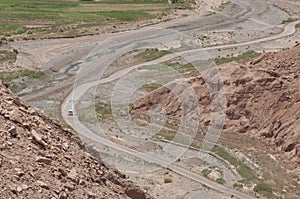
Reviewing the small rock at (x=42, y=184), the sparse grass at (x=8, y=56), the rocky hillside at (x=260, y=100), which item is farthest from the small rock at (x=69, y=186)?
the sparse grass at (x=8, y=56)

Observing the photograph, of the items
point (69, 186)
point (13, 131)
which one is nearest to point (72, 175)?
point (69, 186)

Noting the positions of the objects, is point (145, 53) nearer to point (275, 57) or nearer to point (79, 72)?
point (79, 72)

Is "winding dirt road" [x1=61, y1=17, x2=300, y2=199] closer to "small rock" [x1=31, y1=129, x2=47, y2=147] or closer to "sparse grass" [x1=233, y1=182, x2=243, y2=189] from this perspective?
"sparse grass" [x1=233, y1=182, x2=243, y2=189]

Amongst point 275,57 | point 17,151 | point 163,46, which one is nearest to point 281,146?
point 275,57

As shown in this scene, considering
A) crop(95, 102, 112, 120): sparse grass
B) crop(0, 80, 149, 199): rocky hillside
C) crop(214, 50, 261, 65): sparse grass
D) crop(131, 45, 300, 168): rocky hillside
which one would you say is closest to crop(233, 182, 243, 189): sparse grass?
crop(131, 45, 300, 168): rocky hillside

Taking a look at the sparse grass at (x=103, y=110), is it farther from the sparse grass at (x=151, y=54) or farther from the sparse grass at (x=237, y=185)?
the sparse grass at (x=151, y=54)

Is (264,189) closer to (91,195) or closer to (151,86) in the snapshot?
(91,195)
